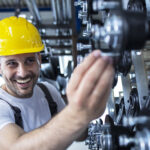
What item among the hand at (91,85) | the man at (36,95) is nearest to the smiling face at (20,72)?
the man at (36,95)

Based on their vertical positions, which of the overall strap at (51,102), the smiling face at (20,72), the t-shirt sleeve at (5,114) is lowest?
the overall strap at (51,102)

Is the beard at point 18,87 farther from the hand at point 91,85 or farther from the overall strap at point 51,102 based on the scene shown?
the hand at point 91,85

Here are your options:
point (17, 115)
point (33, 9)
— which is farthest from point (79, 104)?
point (33, 9)

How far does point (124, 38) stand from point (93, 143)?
3.56 feet

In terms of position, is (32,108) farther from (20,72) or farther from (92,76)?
(92,76)

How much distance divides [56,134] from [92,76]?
0.22 m

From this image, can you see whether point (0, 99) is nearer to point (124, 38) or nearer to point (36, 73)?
point (36, 73)

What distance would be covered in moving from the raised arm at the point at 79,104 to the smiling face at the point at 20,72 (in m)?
0.58

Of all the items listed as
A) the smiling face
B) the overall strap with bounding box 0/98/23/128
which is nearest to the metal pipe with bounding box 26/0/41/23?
the smiling face

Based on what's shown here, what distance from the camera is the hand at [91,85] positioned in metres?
0.44

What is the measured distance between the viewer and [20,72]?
115 cm

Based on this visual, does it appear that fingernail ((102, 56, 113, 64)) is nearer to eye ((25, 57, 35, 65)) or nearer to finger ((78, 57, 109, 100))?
finger ((78, 57, 109, 100))

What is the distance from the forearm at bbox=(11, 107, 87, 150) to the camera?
1.72 ft

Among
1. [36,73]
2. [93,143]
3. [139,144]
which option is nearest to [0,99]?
[36,73]
